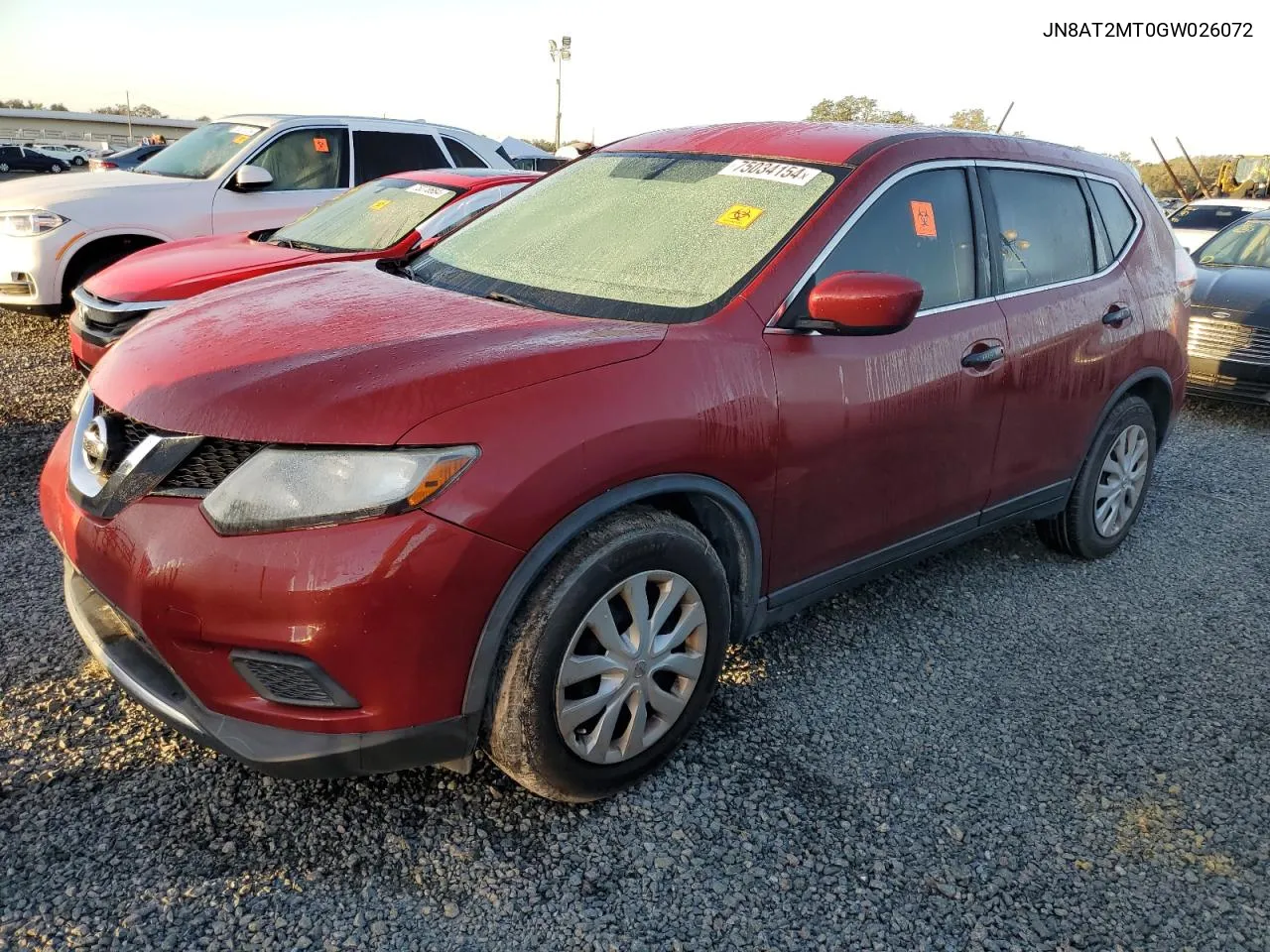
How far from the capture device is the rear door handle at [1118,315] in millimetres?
3693

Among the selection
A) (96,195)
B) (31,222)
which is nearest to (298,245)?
(96,195)

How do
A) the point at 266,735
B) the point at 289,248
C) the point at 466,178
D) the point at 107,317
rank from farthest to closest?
the point at 466,178, the point at 289,248, the point at 107,317, the point at 266,735

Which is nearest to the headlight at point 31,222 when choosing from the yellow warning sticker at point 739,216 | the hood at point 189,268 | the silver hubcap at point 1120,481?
the hood at point 189,268

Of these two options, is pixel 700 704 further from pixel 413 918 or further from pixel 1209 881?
pixel 1209 881

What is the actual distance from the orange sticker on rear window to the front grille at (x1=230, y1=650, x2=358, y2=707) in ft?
7.32

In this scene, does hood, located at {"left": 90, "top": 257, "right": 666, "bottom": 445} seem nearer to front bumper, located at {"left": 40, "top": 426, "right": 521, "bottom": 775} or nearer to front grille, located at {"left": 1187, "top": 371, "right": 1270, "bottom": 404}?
front bumper, located at {"left": 40, "top": 426, "right": 521, "bottom": 775}

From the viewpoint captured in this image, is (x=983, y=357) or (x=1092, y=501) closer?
(x=983, y=357)

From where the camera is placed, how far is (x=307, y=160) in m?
7.59

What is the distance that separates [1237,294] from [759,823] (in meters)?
6.96

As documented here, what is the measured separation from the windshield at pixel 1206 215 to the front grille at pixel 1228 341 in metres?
5.60

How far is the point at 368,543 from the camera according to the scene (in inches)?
73.9

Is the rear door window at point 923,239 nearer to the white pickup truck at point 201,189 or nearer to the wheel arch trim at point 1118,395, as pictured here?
the wheel arch trim at point 1118,395

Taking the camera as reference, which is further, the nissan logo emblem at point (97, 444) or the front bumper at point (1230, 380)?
the front bumper at point (1230, 380)

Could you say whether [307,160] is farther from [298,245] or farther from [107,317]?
[107,317]
